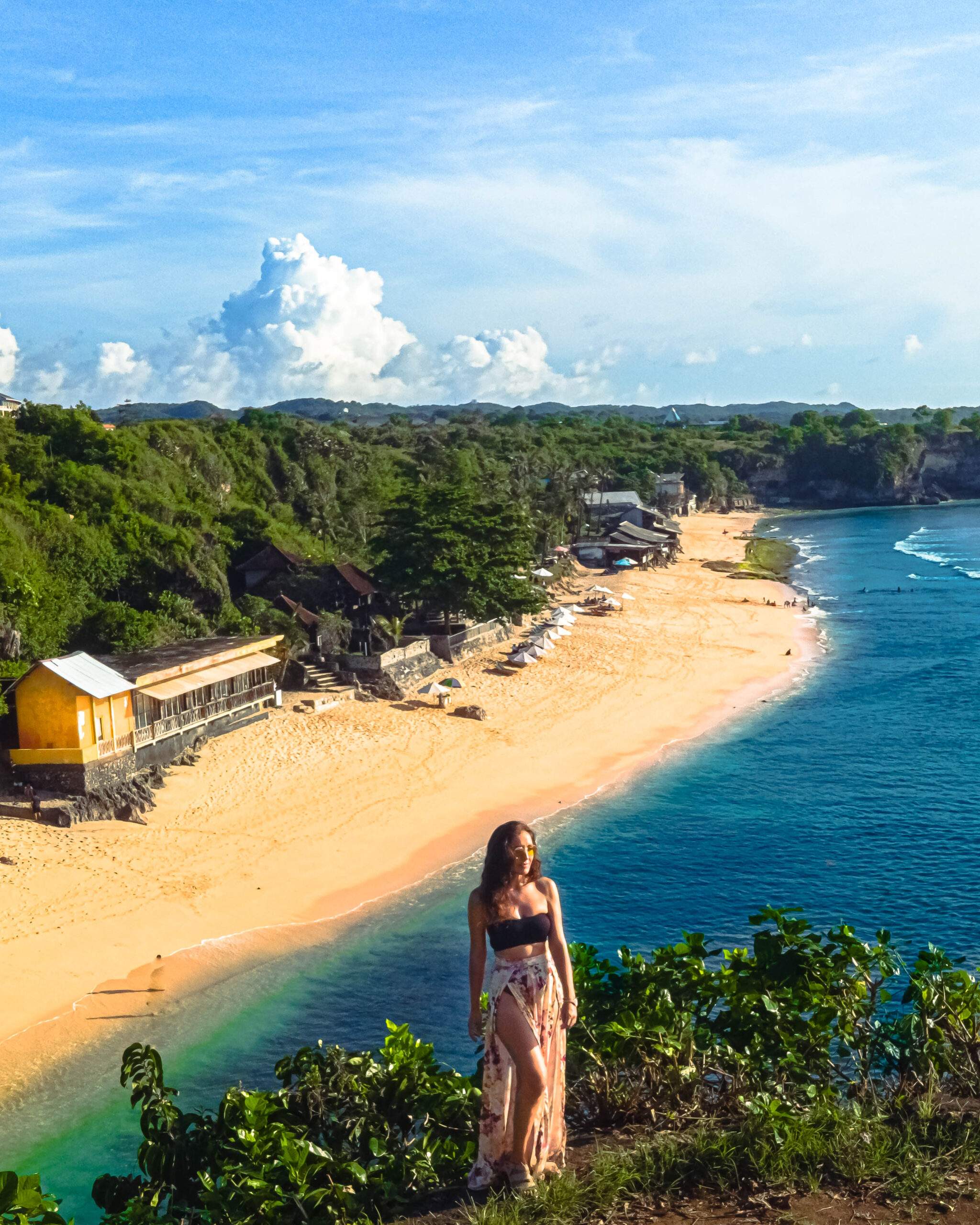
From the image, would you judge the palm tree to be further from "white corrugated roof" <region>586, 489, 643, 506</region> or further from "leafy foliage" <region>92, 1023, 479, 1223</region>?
"white corrugated roof" <region>586, 489, 643, 506</region>

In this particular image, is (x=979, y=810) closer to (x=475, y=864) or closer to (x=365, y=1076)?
(x=475, y=864)

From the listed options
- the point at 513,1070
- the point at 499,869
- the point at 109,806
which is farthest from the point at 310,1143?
the point at 109,806

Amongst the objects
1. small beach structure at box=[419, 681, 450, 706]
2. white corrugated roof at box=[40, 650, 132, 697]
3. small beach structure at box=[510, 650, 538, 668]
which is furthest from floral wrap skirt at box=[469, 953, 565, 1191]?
small beach structure at box=[510, 650, 538, 668]

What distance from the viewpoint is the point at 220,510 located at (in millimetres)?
52188

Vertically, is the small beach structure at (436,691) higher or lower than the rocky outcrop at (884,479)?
lower

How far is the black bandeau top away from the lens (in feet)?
23.9

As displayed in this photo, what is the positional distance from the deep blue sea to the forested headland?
12.8 meters

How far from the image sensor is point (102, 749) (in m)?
26.9

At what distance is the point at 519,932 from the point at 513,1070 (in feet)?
2.90

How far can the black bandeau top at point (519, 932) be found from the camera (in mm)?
7277

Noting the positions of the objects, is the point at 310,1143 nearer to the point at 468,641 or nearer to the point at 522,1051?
the point at 522,1051

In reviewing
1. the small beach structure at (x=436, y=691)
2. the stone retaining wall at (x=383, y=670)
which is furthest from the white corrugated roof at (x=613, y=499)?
the small beach structure at (x=436, y=691)

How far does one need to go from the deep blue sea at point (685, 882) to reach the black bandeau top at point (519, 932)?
9.97 metres

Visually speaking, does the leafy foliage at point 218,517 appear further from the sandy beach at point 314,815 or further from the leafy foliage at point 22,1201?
the leafy foliage at point 22,1201
